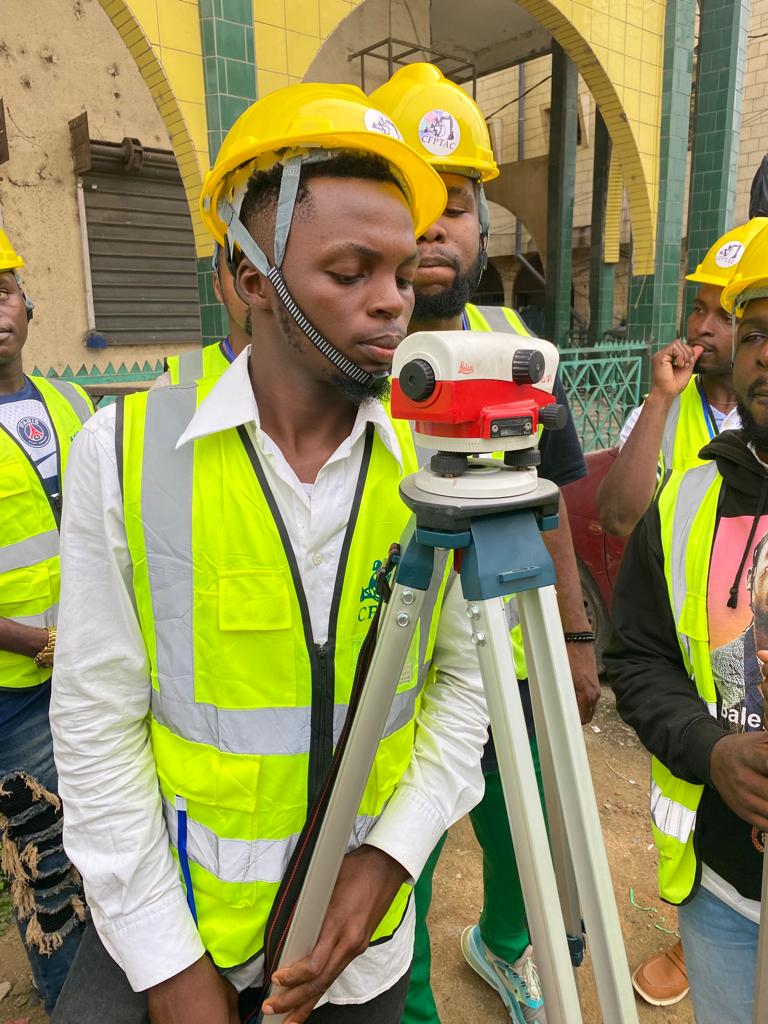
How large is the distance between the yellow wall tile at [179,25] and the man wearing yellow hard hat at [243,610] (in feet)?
12.5

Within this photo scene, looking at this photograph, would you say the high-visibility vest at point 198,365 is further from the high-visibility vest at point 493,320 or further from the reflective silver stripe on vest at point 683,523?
the reflective silver stripe on vest at point 683,523

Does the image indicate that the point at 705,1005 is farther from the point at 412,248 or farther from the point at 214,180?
the point at 214,180

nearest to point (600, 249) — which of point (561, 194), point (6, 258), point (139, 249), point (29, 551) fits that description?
point (561, 194)

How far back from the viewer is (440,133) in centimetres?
205

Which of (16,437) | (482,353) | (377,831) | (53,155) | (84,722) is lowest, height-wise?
(377,831)

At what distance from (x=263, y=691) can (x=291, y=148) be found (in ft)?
2.98

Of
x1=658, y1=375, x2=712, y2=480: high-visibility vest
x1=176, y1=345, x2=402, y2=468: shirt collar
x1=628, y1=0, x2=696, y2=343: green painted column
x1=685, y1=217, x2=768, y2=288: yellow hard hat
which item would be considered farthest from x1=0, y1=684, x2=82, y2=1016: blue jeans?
x1=628, y1=0, x2=696, y2=343: green painted column

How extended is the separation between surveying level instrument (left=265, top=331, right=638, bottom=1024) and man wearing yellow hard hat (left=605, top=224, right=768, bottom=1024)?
22.3 inches

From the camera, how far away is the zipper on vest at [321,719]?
1.26m

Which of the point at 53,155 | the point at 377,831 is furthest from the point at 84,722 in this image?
the point at 53,155

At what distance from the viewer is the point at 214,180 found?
4.50 feet

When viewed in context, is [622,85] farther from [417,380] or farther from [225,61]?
[417,380]

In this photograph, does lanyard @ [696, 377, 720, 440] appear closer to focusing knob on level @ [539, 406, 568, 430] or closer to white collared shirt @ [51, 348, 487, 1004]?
white collared shirt @ [51, 348, 487, 1004]

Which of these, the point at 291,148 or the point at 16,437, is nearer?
the point at 291,148
